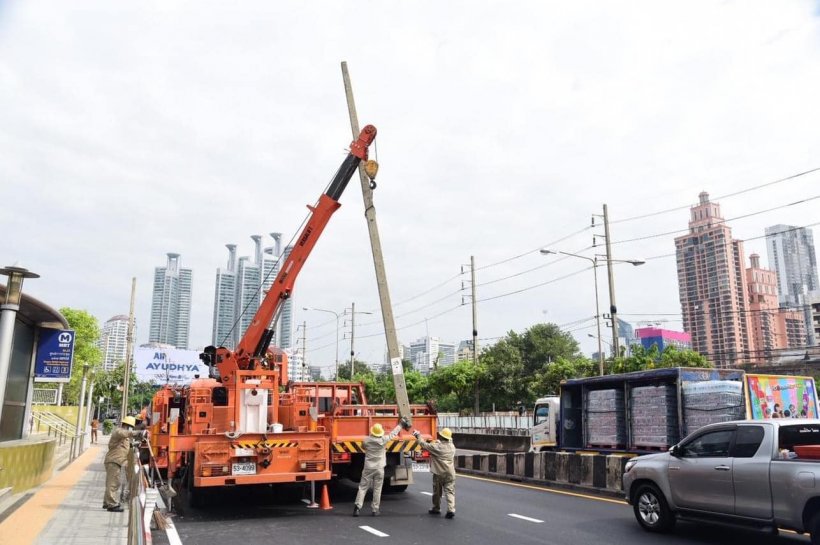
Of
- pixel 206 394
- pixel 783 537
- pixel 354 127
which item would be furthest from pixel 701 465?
pixel 354 127

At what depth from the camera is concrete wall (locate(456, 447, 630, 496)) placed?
44.5ft

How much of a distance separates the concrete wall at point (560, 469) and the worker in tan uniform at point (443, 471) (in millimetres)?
4102

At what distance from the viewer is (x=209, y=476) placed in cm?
1006

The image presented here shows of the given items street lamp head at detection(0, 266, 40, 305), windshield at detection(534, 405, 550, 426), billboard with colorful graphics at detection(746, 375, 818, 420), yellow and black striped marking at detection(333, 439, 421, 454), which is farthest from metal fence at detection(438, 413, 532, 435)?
street lamp head at detection(0, 266, 40, 305)

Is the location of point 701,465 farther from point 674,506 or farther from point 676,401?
point 676,401

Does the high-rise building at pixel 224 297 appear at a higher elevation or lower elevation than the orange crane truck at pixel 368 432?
higher

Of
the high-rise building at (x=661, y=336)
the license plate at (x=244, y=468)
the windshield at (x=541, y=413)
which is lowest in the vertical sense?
the license plate at (x=244, y=468)

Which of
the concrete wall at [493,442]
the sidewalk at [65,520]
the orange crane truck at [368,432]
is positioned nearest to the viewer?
the sidewalk at [65,520]

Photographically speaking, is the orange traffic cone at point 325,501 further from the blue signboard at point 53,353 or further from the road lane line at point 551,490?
Answer: the blue signboard at point 53,353

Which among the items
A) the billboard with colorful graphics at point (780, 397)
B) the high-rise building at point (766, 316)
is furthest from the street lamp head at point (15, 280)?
the high-rise building at point (766, 316)

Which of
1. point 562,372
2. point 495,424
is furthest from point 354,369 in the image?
point 495,424

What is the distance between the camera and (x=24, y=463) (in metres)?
12.7

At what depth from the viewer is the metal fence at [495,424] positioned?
110 ft

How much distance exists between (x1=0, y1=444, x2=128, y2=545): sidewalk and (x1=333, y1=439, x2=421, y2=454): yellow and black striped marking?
365cm
